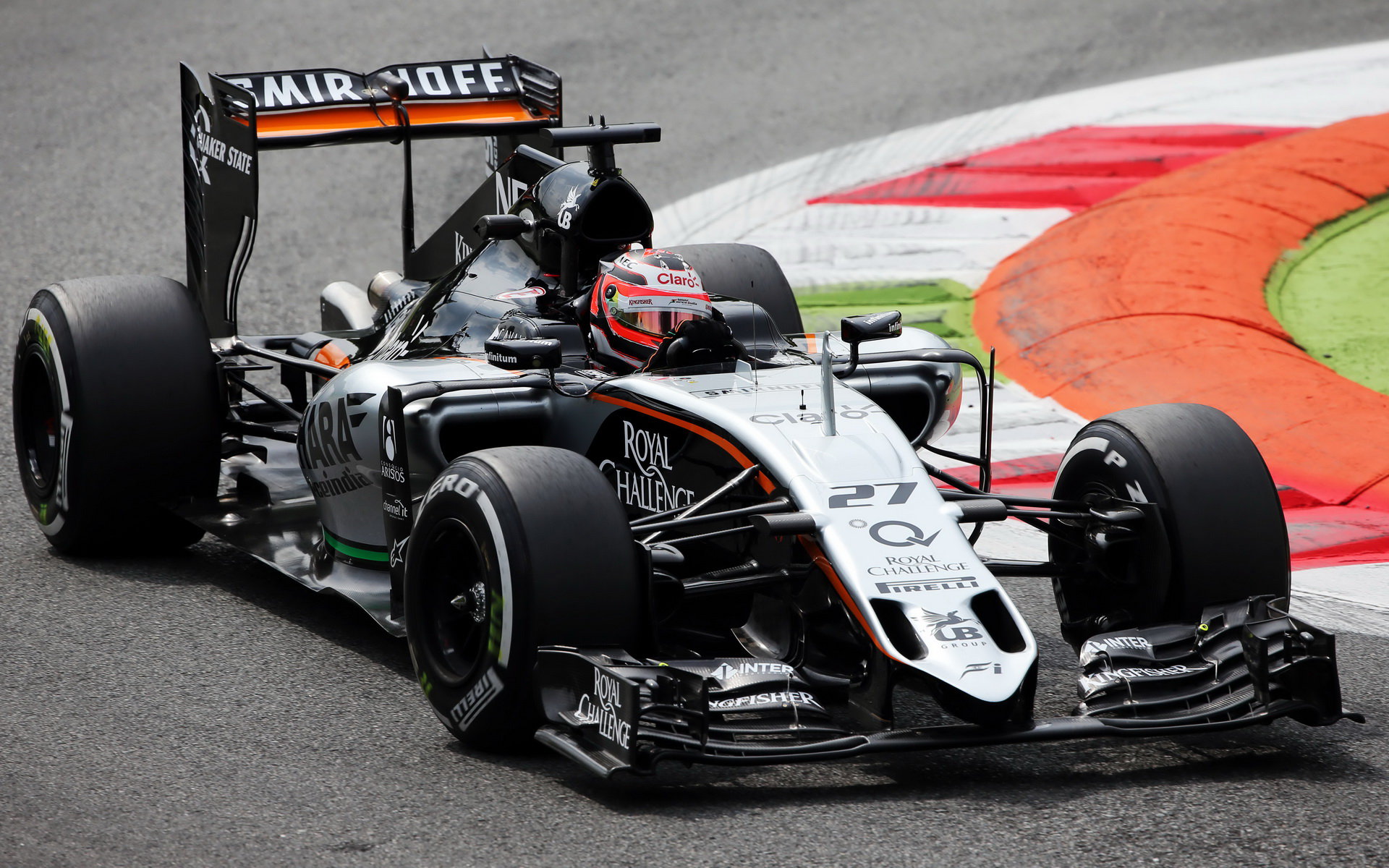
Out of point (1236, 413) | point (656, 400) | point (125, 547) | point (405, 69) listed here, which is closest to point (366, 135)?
point (405, 69)

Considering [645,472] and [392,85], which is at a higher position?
[392,85]


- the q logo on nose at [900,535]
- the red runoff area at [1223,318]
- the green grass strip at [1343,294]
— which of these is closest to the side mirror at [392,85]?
the red runoff area at [1223,318]

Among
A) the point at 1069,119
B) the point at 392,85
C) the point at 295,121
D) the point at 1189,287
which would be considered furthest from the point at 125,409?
the point at 1069,119

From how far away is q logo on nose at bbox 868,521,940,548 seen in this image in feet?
16.2

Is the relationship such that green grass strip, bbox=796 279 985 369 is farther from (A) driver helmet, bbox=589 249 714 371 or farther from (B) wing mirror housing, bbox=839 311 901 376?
(A) driver helmet, bbox=589 249 714 371

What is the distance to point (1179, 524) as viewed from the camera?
530 cm

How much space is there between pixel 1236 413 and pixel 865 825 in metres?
4.85

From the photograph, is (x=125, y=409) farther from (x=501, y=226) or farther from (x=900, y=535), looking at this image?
(x=900, y=535)

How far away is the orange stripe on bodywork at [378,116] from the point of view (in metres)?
7.67

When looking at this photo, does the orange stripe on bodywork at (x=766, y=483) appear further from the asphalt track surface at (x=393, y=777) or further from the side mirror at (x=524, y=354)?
the asphalt track surface at (x=393, y=777)

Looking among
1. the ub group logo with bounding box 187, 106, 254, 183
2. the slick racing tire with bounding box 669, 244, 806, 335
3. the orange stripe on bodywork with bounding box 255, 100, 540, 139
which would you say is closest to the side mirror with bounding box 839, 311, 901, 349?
the slick racing tire with bounding box 669, 244, 806, 335

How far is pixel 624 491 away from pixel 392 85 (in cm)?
300

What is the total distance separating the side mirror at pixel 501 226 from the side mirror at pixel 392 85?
4.55 ft

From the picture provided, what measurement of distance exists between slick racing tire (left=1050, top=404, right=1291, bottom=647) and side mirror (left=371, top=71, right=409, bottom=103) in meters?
3.92
